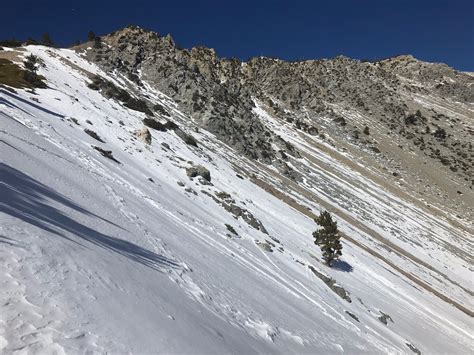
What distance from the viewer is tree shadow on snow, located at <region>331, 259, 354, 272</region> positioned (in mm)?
30638

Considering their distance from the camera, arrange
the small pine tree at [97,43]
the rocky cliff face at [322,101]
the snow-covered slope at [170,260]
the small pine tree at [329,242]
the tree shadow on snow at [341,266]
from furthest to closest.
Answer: the small pine tree at [97,43] → the rocky cliff face at [322,101] → the tree shadow on snow at [341,266] → the small pine tree at [329,242] → the snow-covered slope at [170,260]

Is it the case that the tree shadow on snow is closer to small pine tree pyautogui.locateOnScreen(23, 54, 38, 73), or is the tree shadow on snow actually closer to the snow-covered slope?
the snow-covered slope

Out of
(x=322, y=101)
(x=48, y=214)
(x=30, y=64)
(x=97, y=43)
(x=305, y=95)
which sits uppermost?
(x=322, y=101)

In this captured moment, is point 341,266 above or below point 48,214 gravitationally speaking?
below

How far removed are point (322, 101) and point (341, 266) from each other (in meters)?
101

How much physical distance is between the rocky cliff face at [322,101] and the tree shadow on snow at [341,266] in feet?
101

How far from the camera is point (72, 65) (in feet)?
193

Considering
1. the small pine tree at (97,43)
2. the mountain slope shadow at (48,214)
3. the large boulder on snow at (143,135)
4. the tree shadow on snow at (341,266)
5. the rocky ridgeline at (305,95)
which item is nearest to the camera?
the mountain slope shadow at (48,214)

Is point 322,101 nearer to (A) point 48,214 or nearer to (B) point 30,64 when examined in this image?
(B) point 30,64

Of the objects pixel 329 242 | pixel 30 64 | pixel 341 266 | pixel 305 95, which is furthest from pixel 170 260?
pixel 305 95

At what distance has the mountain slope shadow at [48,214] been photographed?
9711 millimetres

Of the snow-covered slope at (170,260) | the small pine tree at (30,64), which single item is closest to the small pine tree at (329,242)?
the snow-covered slope at (170,260)

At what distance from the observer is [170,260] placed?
43.5 feet

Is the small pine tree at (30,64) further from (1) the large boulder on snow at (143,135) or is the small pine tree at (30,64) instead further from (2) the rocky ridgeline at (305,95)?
(2) the rocky ridgeline at (305,95)
